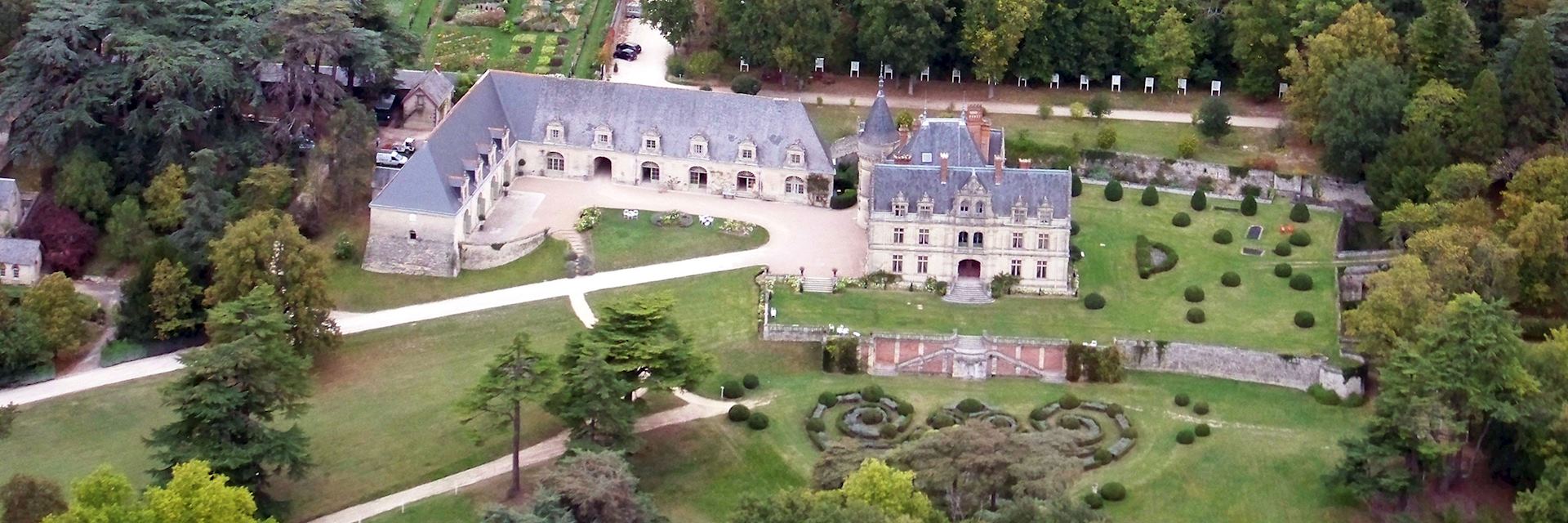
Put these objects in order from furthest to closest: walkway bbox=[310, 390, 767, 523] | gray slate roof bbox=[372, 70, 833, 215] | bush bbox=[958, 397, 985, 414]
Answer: gray slate roof bbox=[372, 70, 833, 215], bush bbox=[958, 397, 985, 414], walkway bbox=[310, 390, 767, 523]

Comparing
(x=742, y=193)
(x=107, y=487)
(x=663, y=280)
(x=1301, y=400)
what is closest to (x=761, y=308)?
(x=663, y=280)

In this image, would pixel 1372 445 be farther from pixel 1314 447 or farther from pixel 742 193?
pixel 742 193

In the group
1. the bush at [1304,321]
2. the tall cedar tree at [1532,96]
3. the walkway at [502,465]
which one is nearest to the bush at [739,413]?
the walkway at [502,465]

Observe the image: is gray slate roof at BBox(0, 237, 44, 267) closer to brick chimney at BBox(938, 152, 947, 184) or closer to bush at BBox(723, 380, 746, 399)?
bush at BBox(723, 380, 746, 399)

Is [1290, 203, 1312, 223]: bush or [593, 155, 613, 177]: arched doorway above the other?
[593, 155, 613, 177]: arched doorway

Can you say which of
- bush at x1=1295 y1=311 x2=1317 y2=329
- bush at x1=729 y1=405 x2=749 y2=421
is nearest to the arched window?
bush at x1=729 y1=405 x2=749 y2=421

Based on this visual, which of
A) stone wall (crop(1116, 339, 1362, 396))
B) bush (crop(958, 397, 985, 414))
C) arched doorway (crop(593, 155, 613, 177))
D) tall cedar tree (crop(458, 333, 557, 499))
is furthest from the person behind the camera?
arched doorway (crop(593, 155, 613, 177))

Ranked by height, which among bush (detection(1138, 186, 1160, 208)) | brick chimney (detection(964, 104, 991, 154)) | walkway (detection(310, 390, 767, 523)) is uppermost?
brick chimney (detection(964, 104, 991, 154))
